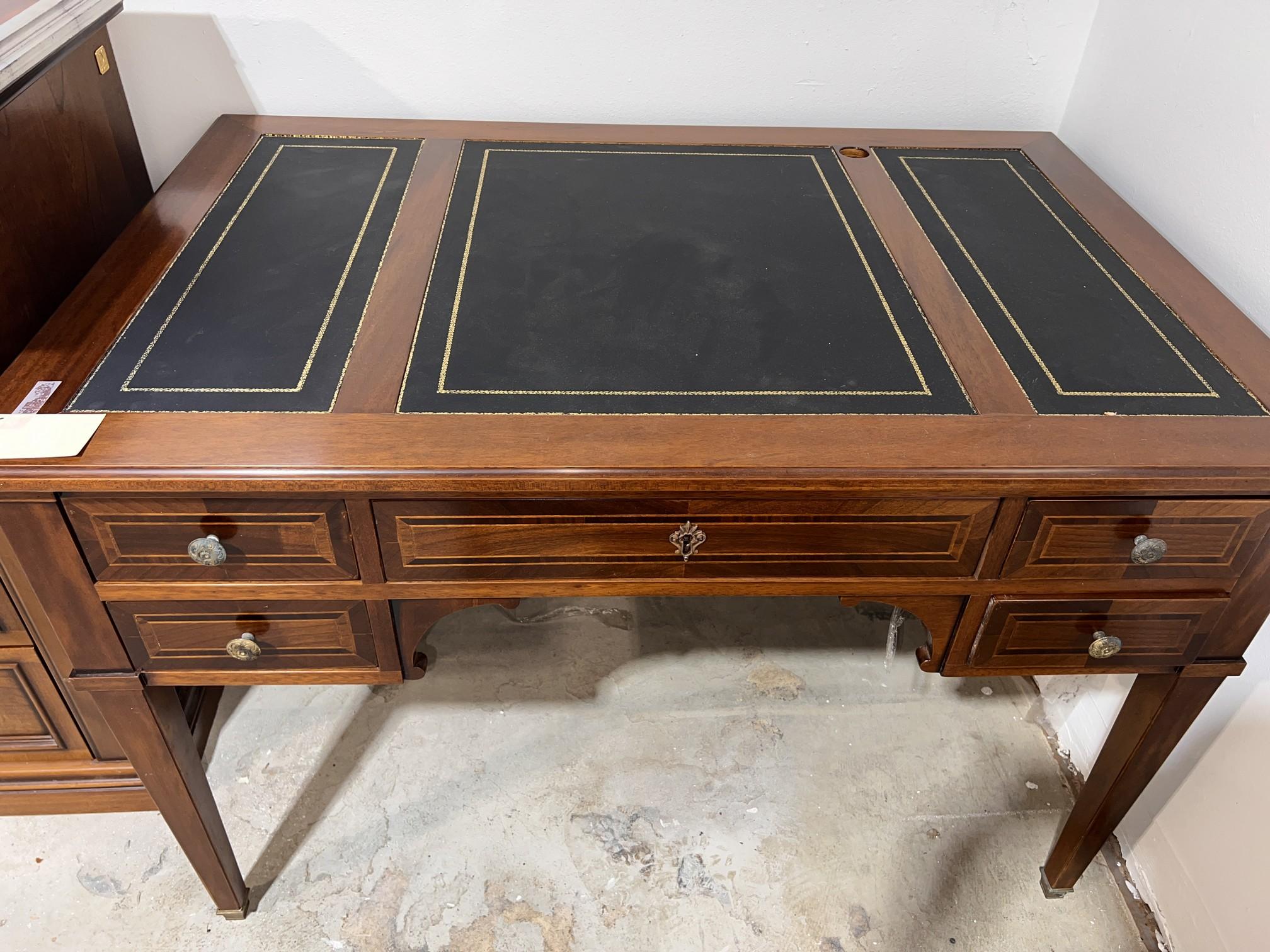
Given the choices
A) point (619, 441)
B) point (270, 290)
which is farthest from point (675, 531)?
point (270, 290)

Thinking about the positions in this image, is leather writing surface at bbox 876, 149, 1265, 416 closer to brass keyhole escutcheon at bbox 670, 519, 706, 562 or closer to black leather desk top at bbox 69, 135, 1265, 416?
black leather desk top at bbox 69, 135, 1265, 416

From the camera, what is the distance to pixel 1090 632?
110cm

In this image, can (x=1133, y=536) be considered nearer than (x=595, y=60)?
Yes

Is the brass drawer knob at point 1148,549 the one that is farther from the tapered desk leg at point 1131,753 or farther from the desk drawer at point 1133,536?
the tapered desk leg at point 1131,753

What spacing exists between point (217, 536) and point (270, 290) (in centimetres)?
33

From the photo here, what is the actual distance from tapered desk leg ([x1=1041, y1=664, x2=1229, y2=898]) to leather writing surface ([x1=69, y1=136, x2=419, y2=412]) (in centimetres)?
106

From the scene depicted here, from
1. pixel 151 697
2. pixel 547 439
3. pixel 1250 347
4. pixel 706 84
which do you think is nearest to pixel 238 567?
pixel 151 697

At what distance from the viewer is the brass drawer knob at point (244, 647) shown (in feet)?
3.44

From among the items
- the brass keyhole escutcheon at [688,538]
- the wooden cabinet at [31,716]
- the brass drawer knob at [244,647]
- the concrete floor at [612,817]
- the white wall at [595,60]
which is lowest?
the concrete floor at [612,817]

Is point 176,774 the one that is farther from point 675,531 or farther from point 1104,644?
point 1104,644

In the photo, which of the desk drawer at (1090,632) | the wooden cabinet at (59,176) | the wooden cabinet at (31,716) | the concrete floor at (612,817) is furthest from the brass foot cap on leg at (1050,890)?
the wooden cabinet at (59,176)

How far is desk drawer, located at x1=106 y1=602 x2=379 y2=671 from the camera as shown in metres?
1.02

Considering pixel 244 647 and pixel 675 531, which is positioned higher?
pixel 675 531

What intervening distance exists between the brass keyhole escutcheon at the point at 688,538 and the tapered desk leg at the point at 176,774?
2.09 feet
